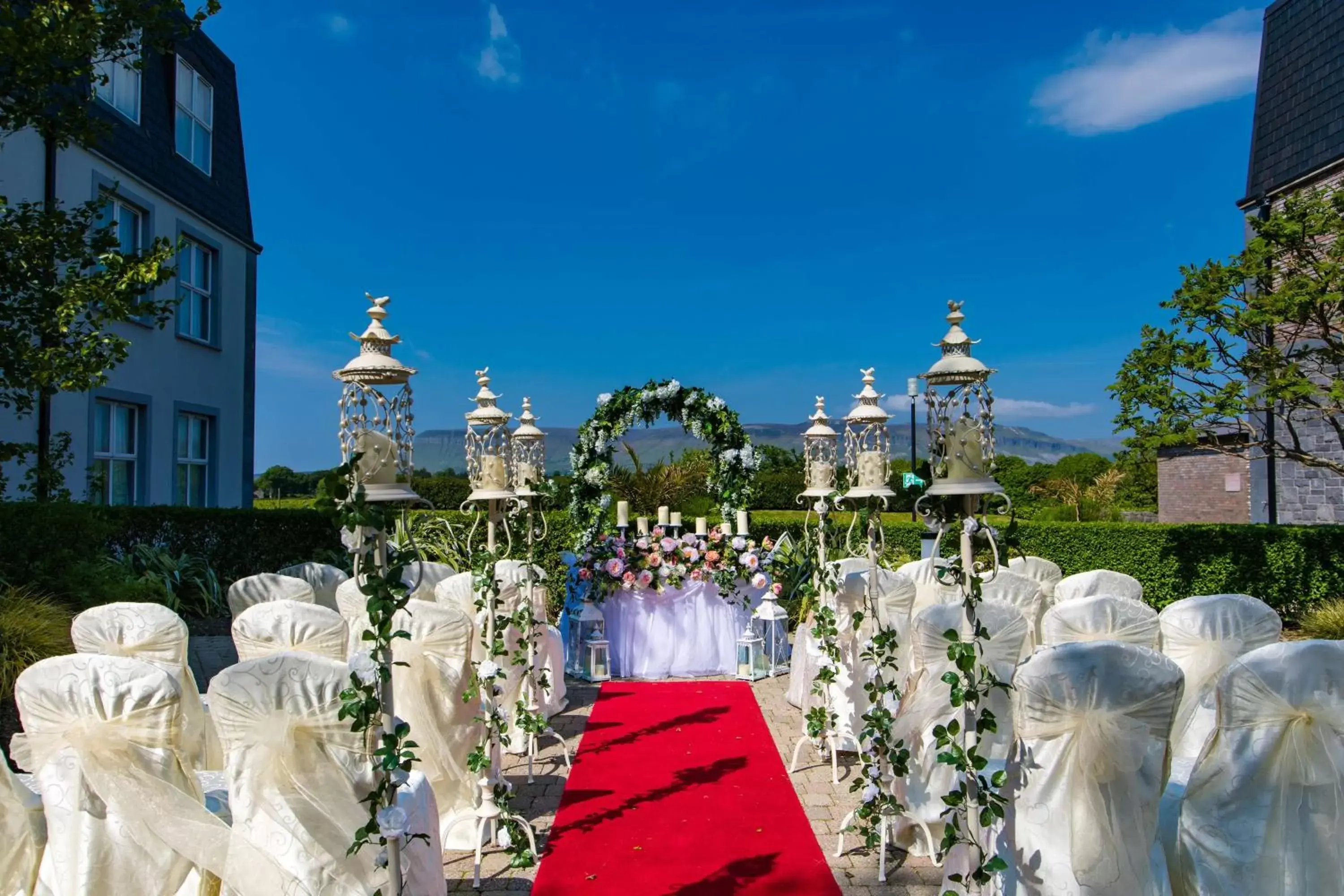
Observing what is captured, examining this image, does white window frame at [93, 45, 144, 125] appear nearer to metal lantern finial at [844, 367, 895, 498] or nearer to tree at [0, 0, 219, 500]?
tree at [0, 0, 219, 500]

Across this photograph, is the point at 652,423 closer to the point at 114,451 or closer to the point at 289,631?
the point at 289,631

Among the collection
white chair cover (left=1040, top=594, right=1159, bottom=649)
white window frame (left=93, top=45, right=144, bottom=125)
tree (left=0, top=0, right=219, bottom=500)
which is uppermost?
white window frame (left=93, top=45, right=144, bottom=125)

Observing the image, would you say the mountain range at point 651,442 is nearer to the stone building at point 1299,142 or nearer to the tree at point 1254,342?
the tree at point 1254,342

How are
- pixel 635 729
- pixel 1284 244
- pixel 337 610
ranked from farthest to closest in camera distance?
1. pixel 1284 244
2. pixel 635 729
3. pixel 337 610

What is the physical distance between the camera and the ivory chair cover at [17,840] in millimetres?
2398

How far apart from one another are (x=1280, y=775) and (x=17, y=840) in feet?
12.4

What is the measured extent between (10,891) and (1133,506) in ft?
72.6

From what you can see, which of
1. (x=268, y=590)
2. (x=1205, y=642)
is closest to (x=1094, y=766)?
(x=1205, y=642)

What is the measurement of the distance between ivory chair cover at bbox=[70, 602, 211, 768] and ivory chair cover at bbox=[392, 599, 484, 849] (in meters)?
0.79

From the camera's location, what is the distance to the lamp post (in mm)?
2551

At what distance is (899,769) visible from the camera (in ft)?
11.0

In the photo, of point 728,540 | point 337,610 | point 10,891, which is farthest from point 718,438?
point 10,891

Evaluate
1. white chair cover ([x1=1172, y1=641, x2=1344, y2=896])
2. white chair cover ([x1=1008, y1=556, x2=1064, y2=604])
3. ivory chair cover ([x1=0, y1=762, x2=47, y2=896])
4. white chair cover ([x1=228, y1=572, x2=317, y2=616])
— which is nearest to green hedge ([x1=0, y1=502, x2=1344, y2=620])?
white chair cover ([x1=1008, y1=556, x2=1064, y2=604])

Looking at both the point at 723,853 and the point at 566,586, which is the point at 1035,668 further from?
the point at 566,586
